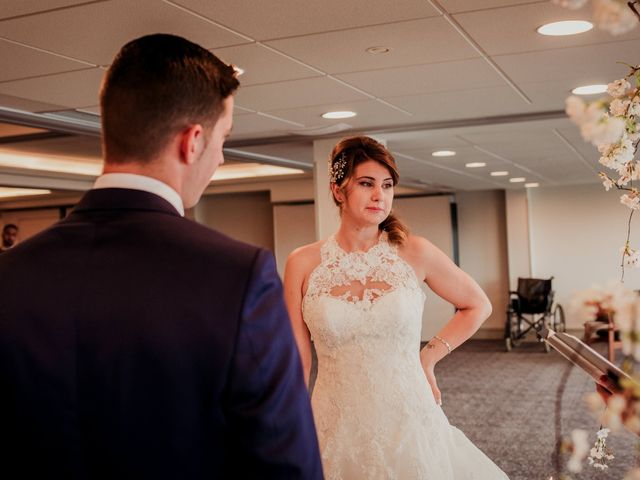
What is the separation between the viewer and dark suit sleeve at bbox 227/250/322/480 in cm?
100

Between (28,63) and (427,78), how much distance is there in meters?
1.95

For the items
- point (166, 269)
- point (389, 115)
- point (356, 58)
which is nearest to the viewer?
point (166, 269)

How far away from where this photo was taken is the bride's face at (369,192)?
3.00 meters

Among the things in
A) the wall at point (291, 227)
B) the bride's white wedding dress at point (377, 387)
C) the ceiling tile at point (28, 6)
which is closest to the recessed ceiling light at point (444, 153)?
the bride's white wedding dress at point (377, 387)

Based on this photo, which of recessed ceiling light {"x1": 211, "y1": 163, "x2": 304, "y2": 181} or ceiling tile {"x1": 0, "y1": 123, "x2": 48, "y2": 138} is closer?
ceiling tile {"x1": 0, "y1": 123, "x2": 48, "y2": 138}

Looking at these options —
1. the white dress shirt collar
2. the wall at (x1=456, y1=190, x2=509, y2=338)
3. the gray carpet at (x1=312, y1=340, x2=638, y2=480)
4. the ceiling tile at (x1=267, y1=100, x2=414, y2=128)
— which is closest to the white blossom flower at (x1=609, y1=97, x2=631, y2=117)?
the white dress shirt collar

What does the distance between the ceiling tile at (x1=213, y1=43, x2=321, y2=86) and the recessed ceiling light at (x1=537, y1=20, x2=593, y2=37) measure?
3.69 feet

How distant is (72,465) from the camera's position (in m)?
1.05

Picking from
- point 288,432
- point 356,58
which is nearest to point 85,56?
point 356,58

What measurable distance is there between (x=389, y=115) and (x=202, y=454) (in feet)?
14.8

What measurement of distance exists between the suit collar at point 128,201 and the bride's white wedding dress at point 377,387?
6.13 feet

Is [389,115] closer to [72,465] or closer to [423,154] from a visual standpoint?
[423,154]

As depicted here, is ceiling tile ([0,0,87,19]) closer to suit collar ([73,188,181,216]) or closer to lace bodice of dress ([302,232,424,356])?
lace bodice of dress ([302,232,424,356])

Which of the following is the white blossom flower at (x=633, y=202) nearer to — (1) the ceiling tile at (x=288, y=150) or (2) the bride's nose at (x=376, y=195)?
(2) the bride's nose at (x=376, y=195)
